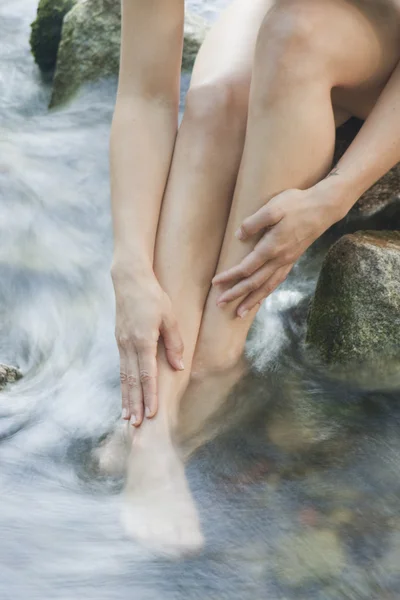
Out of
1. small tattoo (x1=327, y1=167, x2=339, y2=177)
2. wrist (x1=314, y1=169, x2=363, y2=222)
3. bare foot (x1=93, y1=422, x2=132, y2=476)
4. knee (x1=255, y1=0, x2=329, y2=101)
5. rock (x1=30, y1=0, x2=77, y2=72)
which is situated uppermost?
knee (x1=255, y1=0, x2=329, y2=101)

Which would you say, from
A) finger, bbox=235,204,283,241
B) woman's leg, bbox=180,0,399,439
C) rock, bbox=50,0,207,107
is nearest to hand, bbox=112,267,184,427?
woman's leg, bbox=180,0,399,439

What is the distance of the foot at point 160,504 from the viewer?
4.67ft

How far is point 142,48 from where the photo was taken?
1816 millimetres

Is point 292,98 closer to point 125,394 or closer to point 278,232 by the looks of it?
point 278,232

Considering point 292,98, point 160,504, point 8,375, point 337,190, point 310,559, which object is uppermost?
point 292,98

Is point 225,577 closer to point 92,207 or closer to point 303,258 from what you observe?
point 303,258

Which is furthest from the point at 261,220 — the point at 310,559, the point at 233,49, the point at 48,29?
the point at 48,29

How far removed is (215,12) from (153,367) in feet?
9.98

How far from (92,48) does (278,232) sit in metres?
2.22

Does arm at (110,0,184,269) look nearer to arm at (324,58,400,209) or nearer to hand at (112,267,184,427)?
hand at (112,267,184,427)

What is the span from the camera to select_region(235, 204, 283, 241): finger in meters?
1.64

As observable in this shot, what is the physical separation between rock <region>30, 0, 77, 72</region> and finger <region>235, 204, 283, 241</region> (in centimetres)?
255

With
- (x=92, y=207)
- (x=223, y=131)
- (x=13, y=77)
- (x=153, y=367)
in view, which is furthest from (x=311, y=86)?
(x=13, y=77)

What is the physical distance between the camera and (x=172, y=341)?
1.72 m
